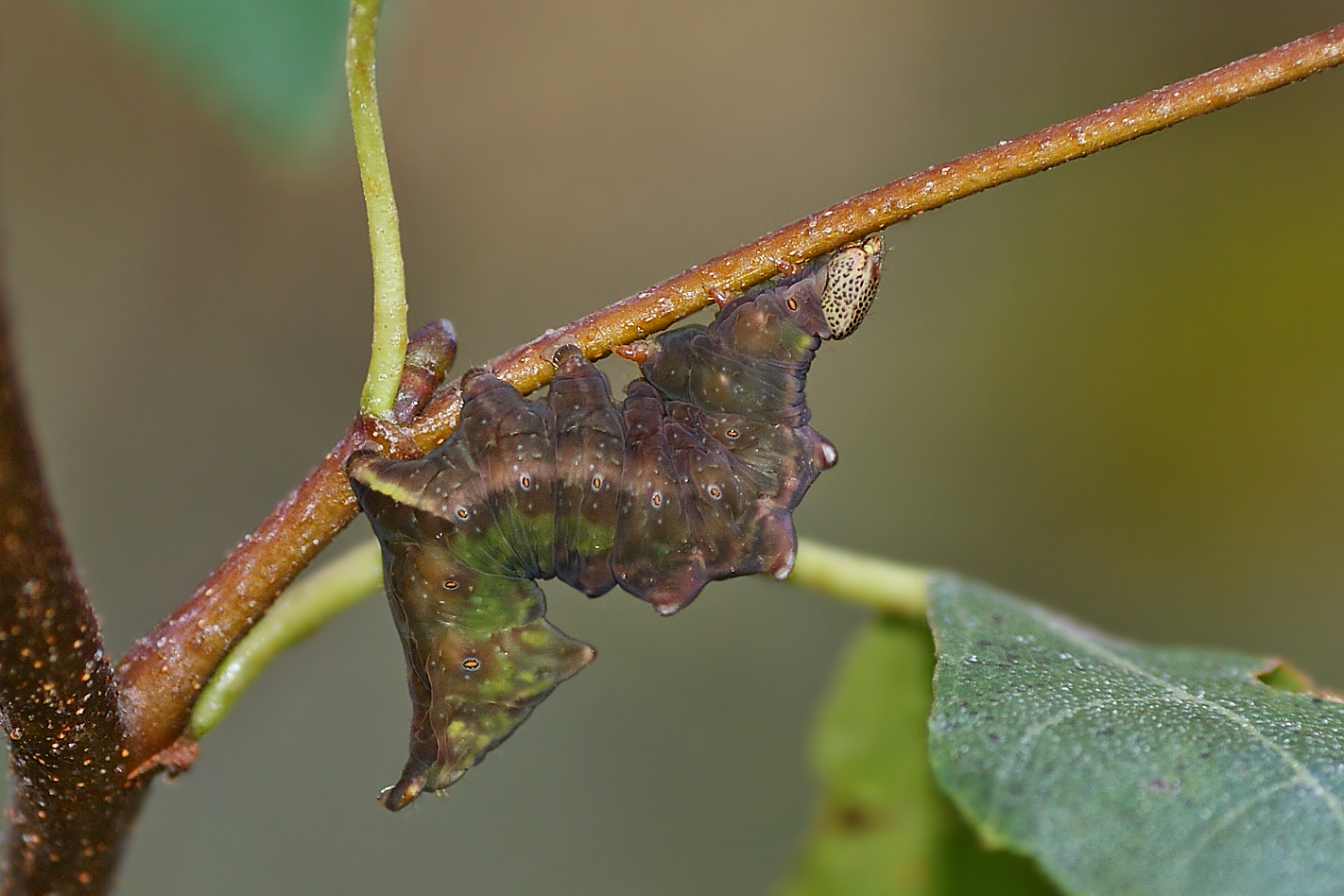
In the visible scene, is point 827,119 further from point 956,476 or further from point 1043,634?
point 1043,634

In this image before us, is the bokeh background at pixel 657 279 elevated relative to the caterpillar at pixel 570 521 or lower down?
lower down

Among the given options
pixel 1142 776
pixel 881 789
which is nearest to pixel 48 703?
pixel 1142 776

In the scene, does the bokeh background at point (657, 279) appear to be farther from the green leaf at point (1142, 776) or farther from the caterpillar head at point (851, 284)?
the green leaf at point (1142, 776)

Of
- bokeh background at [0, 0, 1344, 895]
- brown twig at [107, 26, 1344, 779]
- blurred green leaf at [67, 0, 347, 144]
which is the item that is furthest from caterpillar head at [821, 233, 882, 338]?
bokeh background at [0, 0, 1344, 895]

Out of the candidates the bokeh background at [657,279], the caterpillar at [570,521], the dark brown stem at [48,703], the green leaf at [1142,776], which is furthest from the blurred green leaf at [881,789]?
the bokeh background at [657,279]

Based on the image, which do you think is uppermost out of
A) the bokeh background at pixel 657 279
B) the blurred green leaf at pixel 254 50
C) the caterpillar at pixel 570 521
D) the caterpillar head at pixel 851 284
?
the blurred green leaf at pixel 254 50

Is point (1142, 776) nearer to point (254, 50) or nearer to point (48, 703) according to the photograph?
point (48, 703)

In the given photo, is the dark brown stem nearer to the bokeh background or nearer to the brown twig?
the brown twig
